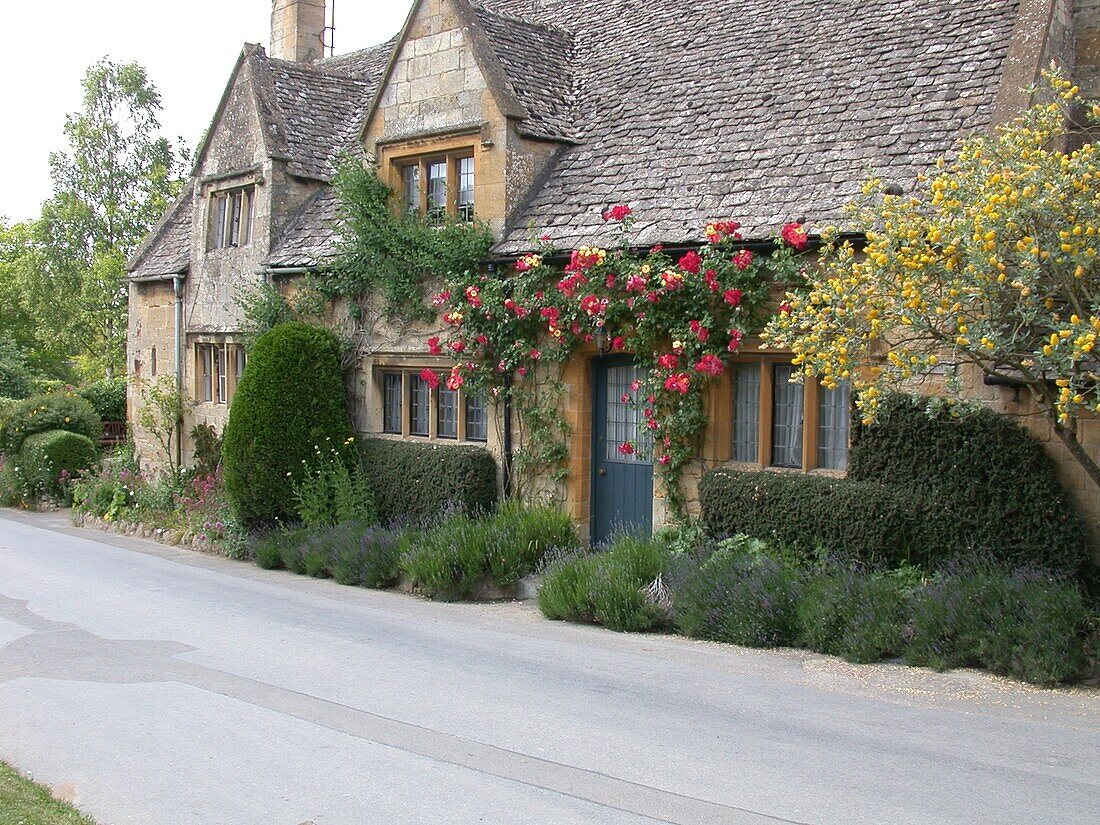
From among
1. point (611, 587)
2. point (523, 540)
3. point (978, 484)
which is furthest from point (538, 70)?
point (978, 484)

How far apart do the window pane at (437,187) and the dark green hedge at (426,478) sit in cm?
341

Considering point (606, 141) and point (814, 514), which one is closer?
point (814, 514)

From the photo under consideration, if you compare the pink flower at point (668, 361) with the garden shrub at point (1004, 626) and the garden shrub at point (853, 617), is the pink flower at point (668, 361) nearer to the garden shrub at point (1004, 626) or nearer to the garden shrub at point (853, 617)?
the garden shrub at point (853, 617)

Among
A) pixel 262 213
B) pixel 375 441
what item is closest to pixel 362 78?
pixel 262 213

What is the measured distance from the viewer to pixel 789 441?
473 inches

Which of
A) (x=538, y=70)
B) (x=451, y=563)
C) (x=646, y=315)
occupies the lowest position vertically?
(x=451, y=563)

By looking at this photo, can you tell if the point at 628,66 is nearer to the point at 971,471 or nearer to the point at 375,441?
the point at 375,441

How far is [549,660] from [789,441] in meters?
4.02

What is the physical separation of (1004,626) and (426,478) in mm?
8156

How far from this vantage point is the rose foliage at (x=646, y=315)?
11789 mm

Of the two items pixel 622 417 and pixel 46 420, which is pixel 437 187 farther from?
pixel 46 420

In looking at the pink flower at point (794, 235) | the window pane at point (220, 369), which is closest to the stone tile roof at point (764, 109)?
the pink flower at point (794, 235)

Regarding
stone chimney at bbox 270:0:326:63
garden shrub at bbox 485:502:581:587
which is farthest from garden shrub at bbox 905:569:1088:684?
stone chimney at bbox 270:0:326:63

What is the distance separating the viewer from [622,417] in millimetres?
13617
